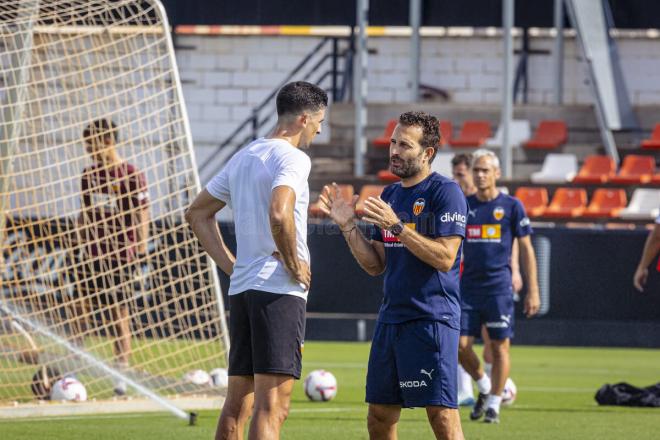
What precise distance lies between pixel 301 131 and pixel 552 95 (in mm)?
25802

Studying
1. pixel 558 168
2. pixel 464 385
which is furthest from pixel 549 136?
pixel 464 385

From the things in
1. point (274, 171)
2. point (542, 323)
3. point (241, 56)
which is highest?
point (274, 171)

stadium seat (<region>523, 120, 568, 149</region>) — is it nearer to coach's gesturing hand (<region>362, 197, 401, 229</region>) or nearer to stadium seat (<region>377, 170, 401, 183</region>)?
stadium seat (<region>377, 170, 401, 183</region>)

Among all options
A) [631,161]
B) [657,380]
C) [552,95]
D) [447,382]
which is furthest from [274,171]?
[552,95]

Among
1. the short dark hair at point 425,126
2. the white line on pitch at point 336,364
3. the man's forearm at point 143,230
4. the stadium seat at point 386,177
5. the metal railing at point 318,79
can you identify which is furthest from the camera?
A: the metal railing at point 318,79

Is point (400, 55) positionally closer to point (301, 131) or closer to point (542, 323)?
point (542, 323)

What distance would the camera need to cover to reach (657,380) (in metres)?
13.9

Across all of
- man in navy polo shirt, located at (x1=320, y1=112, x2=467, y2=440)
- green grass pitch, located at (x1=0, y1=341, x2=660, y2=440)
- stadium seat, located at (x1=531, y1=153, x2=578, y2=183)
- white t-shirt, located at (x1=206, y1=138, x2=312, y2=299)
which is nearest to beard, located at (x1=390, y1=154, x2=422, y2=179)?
man in navy polo shirt, located at (x1=320, y1=112, x2=467, y2=440)

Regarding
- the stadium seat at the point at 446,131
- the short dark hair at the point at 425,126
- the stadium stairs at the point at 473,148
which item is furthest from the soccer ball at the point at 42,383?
the stadium seat at the point at 446,131

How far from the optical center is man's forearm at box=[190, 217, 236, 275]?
653 centimetres

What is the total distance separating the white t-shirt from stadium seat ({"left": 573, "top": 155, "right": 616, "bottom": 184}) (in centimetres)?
1920

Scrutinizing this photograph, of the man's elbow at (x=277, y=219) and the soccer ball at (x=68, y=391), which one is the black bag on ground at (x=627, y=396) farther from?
the man's elbow at (x=277, y=219)

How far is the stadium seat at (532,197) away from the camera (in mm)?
23812

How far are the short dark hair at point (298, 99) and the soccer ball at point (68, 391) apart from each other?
4.38m
